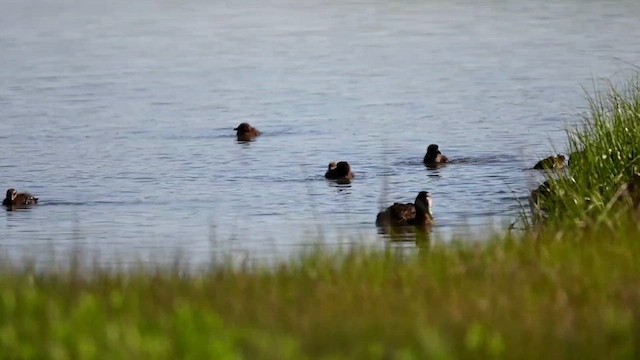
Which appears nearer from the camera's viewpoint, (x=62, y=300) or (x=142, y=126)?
(x=62, y=300)

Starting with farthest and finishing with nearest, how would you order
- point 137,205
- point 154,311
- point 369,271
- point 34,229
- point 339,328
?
point 137,205 < point 34,229 < point 369,271 < point 154,311 < point 339,328

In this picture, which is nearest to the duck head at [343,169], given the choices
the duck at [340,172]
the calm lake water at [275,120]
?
the duck at [340,172]

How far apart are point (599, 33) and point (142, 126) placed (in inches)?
863

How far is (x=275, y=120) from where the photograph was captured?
30.0 m

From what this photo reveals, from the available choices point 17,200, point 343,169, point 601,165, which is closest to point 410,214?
point 601,165

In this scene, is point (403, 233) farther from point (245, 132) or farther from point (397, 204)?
point (245, 132)

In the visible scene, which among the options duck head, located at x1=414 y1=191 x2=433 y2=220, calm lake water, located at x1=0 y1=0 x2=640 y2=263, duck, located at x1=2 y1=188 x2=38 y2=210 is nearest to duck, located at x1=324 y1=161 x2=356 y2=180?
calm lake water, located at x1=0 y1=0 x2=640 y2=263

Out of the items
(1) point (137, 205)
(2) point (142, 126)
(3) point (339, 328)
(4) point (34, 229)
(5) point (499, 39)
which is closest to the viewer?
(3) point (339, 328)

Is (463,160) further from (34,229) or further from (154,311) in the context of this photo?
(154,311)

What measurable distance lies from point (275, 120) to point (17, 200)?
10.6 m

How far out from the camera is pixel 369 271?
28.7 feet

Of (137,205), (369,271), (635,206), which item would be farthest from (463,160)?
(369,271)

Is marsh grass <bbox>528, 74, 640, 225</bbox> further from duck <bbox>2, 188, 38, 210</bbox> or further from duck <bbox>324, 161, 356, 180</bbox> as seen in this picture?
duck <bbox>2, 188, 38, 210</bbox>

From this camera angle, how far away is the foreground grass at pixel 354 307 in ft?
22.2
